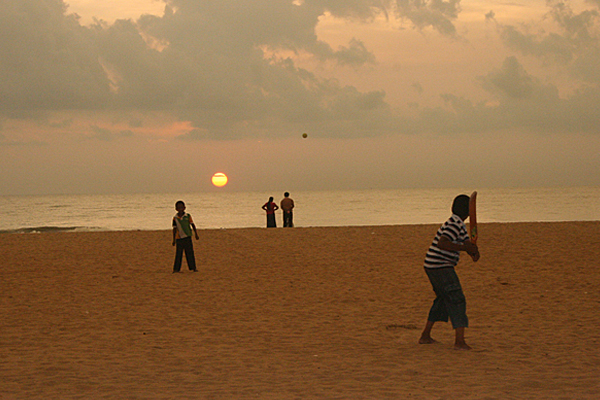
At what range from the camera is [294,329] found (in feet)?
25.6

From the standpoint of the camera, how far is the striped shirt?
234 inches

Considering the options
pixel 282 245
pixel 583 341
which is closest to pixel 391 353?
pixel 583 341

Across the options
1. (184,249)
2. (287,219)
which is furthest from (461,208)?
(287,219)

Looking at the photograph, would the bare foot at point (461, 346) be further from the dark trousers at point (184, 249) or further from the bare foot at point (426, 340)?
the dark trousers at point (184, 249)

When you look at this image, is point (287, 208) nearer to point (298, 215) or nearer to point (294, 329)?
point (294, 329)

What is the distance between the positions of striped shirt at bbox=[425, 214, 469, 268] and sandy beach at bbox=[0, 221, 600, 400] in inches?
36.4

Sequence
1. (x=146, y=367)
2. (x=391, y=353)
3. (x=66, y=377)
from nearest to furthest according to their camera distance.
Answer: (x=66, y=377) < (x=146, y=367) < (x=391, y=353)

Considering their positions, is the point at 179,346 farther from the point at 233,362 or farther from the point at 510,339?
the point at 510,339

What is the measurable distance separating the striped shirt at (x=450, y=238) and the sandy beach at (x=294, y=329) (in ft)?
3.03

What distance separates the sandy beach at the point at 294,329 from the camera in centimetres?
534

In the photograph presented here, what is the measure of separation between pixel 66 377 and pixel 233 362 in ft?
5.00

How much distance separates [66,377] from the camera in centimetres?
568

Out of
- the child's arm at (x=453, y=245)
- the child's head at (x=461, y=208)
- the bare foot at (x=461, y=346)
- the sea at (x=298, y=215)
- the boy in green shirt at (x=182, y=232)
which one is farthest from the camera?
the sea at (x=298, y=215)

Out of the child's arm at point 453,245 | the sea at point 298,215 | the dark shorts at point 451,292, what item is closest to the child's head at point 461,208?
the child's arm at point 453,245
